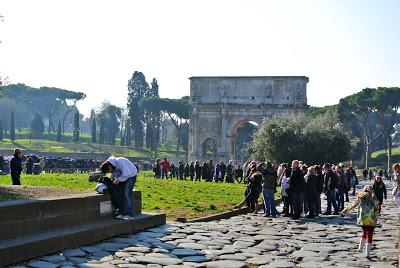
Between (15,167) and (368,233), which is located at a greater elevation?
(15,167)

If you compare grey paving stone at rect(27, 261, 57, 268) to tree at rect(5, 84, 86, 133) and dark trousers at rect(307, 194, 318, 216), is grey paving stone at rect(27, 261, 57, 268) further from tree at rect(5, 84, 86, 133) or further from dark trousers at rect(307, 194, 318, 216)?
tree at rect(5, 84, 86, 133)

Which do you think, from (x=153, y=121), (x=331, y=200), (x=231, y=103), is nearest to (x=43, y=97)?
(x=153, y=121)

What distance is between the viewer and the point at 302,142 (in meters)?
39.7

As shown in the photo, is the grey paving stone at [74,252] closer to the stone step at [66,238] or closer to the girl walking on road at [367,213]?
the stone step at [66,238]

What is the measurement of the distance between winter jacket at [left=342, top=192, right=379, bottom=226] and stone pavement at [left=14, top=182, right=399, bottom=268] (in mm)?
518

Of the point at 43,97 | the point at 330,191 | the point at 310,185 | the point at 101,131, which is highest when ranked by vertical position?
the point at 43,97

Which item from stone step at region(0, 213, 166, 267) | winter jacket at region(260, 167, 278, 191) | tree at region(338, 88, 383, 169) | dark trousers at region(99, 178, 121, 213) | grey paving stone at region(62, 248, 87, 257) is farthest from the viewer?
tree at region(338, 88, 383, 169)

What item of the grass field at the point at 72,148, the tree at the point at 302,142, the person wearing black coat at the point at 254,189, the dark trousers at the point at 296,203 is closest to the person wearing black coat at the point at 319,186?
the dark trousers at the point at 296,203

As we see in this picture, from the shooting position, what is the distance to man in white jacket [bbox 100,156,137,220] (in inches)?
440

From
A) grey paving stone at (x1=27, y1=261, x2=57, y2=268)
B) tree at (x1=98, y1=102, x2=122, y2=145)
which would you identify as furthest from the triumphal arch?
grey paving stone at (x1=27, y1=261, x2=57, y2=268)

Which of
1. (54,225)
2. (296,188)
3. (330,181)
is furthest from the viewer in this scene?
(330,181)

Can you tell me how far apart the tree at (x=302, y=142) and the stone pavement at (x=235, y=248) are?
25.9m

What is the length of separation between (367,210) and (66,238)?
4.71 m

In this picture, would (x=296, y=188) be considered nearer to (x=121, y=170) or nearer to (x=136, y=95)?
(x=121, y=170)
